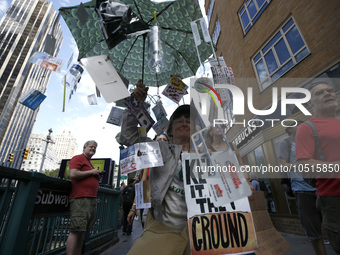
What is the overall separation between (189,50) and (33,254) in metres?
4.15

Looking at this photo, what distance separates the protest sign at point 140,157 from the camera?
5.17 ft

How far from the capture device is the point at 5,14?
6247 cm

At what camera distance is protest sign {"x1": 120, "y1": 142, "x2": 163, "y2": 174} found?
5.17 feet

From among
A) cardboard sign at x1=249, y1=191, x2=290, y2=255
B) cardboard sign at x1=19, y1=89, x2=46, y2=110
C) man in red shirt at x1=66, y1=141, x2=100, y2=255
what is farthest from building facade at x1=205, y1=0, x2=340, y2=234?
cardboard sign at x1=19, y1=89, x2=46, y2=110

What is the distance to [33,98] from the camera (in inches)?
101

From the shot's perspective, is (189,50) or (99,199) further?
(99,199)

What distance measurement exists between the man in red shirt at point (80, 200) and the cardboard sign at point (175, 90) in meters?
1.90

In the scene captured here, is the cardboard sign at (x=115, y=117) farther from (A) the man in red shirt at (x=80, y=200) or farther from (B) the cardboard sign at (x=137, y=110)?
(A) the man in red shirt at (x=80, y=200)

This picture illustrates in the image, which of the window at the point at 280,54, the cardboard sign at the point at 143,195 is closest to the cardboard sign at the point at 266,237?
the cardboard sign at the point at 143,195

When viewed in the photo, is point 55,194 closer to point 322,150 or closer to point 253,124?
point 322,150

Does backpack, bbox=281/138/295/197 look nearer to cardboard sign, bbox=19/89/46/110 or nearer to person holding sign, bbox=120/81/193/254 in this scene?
person holding sign, bbox=120/81/193/254

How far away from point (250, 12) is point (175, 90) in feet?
29.7

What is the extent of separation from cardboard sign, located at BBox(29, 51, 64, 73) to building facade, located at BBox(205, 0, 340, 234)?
3.60 m

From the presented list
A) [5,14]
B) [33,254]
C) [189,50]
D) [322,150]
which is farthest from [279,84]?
[5,14]
